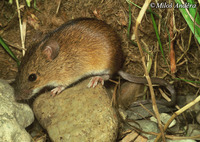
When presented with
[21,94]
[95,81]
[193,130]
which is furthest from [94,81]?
[193,130]

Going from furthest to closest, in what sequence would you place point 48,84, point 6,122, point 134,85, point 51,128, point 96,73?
point 134,85, point 96,73, point 48,84, point 51,128, point 6,122

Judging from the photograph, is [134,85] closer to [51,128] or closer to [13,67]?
[51,128]

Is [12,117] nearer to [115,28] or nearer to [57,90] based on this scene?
[57,90]

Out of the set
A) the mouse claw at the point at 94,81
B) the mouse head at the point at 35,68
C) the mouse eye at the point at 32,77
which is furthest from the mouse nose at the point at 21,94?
the mouse claw at the point at 94,81

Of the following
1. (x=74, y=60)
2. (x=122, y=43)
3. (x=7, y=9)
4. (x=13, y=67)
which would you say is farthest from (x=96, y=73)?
(x=7, y=9)

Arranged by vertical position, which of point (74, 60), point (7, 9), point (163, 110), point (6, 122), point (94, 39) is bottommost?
point (163, 110)

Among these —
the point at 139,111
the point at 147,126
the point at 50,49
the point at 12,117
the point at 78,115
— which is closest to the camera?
the point at 12,117
